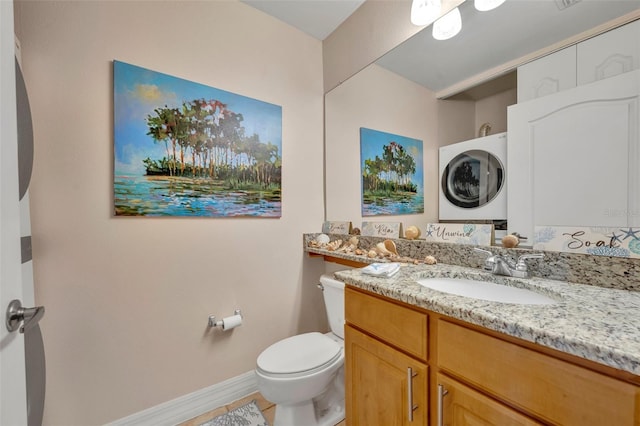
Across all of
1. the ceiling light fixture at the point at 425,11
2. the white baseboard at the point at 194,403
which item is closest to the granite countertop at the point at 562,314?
the white baseboard at the point at 194,403

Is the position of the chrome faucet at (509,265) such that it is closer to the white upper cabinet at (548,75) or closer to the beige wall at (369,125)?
the beige wall at (369,125)

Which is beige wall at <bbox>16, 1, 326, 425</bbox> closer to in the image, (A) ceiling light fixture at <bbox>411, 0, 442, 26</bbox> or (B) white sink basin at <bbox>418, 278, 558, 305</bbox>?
(A) ceiling light fixture at <bbox>411, 0, 442, 26</bbox>

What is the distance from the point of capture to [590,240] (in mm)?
887

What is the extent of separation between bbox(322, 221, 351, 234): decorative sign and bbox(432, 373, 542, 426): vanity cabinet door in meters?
1.21

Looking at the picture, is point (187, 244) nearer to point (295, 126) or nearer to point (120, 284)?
point (120, 284)

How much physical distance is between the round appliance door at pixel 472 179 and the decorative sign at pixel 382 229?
36 centimetres

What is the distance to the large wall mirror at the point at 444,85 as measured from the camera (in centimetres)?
98

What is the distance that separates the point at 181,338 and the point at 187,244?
0.54 m

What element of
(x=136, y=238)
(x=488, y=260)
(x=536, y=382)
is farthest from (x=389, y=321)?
(x=136, y=238)

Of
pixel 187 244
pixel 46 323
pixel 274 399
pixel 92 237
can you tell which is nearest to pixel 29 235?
pixel 92 237

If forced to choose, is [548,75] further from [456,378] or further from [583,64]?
[456,378]

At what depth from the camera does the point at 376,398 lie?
37.4 inches

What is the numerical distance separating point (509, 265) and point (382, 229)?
0.74 m

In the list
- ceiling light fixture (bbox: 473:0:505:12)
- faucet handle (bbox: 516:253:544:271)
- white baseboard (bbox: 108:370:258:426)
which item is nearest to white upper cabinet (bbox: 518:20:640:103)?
ceiling light fixture (bbox: 473:0:505:12)
